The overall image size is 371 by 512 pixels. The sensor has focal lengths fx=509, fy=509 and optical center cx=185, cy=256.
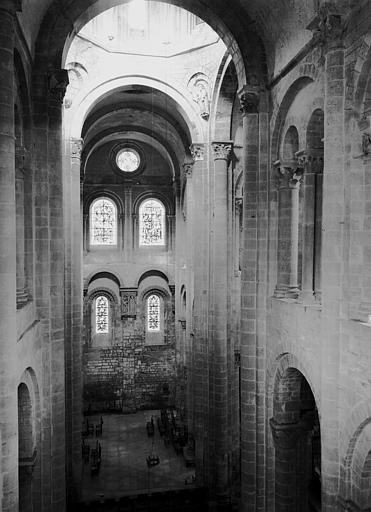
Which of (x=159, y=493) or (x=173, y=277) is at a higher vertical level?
(x=173, y=277)

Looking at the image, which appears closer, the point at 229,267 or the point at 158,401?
the point at 229,267

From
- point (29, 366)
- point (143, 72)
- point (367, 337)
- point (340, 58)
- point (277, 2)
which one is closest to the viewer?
point (367, 337)

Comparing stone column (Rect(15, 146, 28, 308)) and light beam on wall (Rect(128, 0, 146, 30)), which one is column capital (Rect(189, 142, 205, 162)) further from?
stone column (Rect(15, 146, 28, 308))

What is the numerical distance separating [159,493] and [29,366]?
10798 mm

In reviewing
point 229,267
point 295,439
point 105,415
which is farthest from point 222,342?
point 105,415

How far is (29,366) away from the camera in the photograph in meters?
10.7

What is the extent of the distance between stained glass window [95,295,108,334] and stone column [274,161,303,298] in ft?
58.5

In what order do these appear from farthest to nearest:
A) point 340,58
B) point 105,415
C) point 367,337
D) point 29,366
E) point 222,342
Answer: point 105,415 < point 222,342 < point 29,366 < point 340,58 < point 367,337

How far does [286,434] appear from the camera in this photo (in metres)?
12.7

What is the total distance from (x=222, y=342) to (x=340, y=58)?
11.4m

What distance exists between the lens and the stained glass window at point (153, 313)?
98.4 feet

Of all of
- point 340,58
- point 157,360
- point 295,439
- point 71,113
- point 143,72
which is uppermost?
point 143,72

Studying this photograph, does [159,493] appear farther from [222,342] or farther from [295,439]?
[295,439]

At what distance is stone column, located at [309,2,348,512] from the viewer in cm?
937
